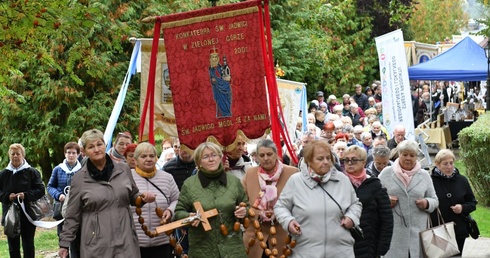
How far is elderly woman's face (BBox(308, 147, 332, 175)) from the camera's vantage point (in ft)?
28.4

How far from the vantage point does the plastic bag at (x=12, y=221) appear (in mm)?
13062

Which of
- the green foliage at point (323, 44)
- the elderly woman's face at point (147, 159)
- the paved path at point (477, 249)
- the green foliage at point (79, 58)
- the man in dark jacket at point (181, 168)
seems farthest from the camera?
the green foliage at point (323, 44)

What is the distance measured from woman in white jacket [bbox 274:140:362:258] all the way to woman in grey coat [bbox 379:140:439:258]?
194 cm

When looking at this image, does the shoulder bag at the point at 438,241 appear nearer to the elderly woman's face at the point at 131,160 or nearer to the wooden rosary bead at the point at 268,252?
the wooden rosary bead at the point at 268,252

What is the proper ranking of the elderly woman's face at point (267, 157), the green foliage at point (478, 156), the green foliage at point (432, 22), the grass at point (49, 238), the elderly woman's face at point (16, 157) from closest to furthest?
the elderly woman's face at point (267, 157), the elderly woman's face at point (16, 157), the grass at point (49, 238), the green foliage at point (478, 156), the green foliage at point (432, 22)

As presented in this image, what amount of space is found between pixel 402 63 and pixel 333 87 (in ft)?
88.7

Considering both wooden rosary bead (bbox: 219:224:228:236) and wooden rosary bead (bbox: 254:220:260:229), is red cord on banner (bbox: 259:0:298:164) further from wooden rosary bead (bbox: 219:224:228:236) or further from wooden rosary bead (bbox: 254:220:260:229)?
wooden rosary bead (bbox: 219:224:228:236)

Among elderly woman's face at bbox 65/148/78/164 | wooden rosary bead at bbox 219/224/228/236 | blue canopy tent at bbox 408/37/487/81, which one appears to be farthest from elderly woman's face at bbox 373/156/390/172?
blue canopy tent at bbox 408/37/487/81

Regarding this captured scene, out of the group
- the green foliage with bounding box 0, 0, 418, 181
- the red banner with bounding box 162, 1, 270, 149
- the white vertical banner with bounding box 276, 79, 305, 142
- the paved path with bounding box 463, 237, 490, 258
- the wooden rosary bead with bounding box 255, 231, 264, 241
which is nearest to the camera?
the wooden rosary bead with bounding box 255, 231, 264, 241

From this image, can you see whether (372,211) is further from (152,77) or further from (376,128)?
(376,128)

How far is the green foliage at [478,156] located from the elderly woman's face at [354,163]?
9308 mm

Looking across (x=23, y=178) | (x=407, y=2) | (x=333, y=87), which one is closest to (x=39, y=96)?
(x=23, y=178)

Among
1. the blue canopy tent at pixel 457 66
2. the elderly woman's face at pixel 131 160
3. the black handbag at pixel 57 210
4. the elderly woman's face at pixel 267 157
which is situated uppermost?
the blue canopy tent at pixel 457 66

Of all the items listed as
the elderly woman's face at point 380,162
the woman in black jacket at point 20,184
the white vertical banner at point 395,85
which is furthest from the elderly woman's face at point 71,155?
the white vertical banner at point 395,85
